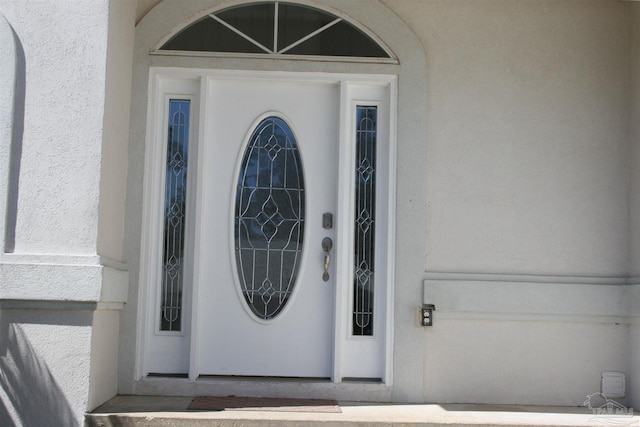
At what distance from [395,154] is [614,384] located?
2.28 meters

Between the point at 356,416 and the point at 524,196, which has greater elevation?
the point at 524,196

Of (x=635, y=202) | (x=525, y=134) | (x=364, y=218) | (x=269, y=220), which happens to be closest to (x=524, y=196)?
(x=525, y=134)

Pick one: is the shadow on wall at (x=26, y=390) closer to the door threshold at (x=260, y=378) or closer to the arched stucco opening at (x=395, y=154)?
the arched stucco opening at (x=395, y=154)

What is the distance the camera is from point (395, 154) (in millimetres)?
5617

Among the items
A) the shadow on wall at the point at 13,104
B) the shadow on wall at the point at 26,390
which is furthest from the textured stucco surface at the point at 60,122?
the shadow on wall at the point at 26,390

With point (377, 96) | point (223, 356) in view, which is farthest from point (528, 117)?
point (223, 356)

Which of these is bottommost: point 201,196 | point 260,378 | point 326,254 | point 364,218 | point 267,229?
point 260,378

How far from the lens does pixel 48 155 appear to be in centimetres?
492

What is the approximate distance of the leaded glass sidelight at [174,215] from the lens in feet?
18.4

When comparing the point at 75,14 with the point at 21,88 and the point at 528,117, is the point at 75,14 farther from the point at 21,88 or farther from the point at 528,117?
the point at 528,117

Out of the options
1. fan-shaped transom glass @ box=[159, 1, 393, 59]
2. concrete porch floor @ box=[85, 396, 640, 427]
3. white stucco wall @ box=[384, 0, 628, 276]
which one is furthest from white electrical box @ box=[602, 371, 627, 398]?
fan-shaped transom glass @ box=[159, 1, 393, 59]

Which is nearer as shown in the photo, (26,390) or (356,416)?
(26,390)

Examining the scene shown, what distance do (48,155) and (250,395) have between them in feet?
6.99

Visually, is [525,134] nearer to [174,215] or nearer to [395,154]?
[395,154]
